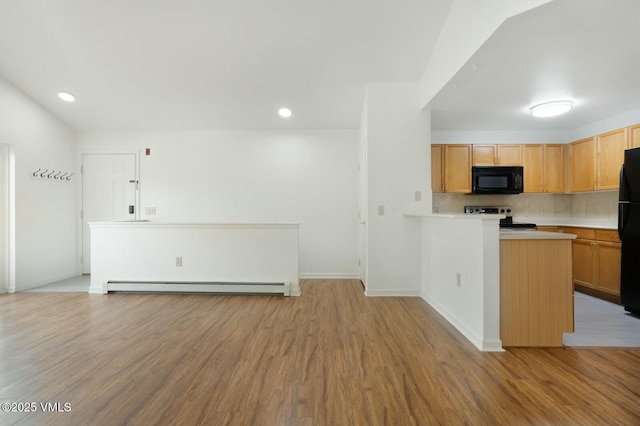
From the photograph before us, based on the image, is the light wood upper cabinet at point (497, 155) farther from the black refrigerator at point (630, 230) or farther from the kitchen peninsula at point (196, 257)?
the kitchen peninsula at point (196, 257)

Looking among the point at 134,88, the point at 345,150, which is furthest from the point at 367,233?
the point at 134,88

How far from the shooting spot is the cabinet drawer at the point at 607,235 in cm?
376

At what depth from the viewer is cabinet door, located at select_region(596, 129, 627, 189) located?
3850 mm

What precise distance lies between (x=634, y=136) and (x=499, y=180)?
152 cm

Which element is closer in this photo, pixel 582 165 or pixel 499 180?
pixel 582 165

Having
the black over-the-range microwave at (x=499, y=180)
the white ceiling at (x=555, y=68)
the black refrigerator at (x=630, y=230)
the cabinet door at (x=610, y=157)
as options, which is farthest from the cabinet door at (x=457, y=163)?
the black refrigerator at (x=630, y=230)

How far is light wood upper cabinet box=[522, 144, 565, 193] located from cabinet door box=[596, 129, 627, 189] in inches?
23.6

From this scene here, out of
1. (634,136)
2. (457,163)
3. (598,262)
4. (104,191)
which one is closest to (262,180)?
(104,191)

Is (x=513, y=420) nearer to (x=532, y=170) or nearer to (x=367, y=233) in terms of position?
(x=367, y=233)

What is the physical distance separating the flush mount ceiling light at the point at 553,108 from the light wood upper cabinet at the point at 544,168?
1278 millimetres

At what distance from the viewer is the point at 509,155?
4867 millimetres

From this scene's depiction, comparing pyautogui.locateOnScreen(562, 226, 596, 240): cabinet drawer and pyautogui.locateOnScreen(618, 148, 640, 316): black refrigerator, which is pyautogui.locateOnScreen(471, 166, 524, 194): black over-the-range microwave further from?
pyautogui.locateOnScreen(618, 148, 640, 316): black refrigerator

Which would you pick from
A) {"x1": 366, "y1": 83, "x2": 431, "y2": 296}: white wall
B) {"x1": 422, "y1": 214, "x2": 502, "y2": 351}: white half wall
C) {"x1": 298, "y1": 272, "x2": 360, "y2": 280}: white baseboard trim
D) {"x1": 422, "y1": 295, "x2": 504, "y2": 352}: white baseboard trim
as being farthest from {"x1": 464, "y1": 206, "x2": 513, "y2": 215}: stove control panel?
{"x1": 422, "y1": 295, "x2": 504, "y2": 352}: white baseboard trim

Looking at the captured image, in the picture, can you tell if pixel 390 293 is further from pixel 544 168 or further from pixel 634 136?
pixel 634 136
